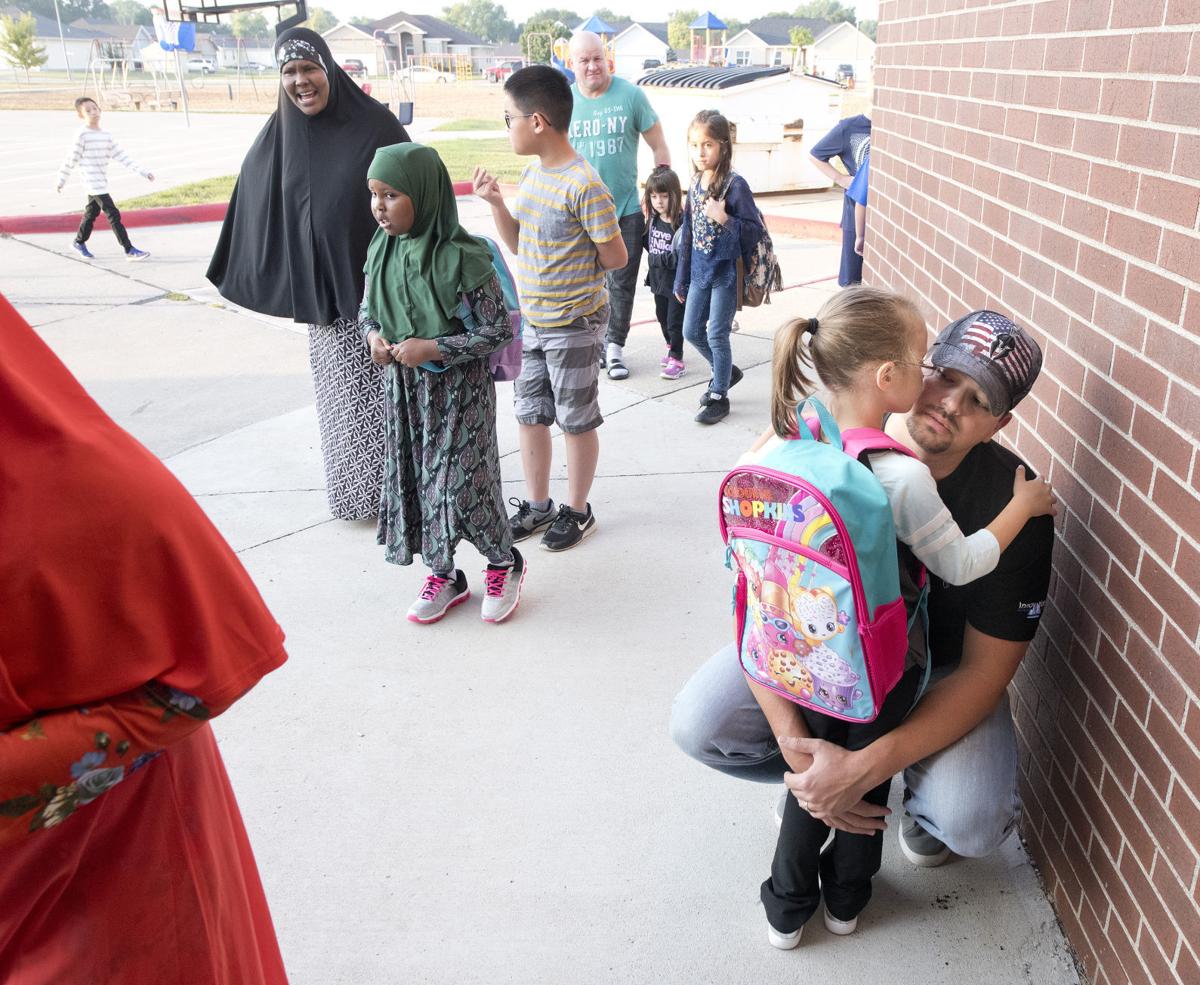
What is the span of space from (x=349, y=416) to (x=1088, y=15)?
298cm

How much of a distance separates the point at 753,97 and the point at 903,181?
1011 cm

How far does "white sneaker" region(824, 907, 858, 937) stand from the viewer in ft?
7.58

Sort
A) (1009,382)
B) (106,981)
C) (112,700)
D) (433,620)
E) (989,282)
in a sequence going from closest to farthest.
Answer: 1. (112,700)
2. (106,981)
3. (1009,382)
4. (989,282)
5. (433,620)

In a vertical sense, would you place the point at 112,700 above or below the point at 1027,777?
above

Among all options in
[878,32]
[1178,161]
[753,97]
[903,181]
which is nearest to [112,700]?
[1178,161]

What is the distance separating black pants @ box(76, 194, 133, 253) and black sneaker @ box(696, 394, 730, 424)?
302 inches

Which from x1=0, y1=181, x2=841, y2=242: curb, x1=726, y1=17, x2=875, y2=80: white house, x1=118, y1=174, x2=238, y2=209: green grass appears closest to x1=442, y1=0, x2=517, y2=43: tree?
x1=726, y1=17, x2=875, y2=80: white house

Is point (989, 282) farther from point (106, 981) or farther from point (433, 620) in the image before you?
point (106, 981)

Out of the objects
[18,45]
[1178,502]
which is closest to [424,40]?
[18,45]

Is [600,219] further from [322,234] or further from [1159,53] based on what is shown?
[1159,53]

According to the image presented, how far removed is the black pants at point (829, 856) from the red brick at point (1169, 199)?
994 millimetres

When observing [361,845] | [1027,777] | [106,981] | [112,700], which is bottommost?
[361,845]

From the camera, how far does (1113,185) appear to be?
2.04 m

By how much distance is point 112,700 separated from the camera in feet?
3.76
